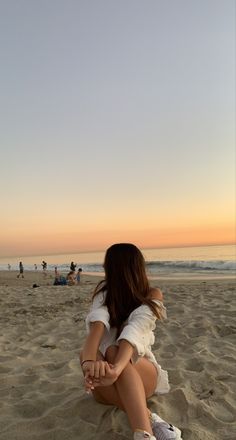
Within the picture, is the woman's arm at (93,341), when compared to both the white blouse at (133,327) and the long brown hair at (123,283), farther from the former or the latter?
the long brown hair at (123,283)

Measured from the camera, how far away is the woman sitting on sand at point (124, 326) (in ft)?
9.45

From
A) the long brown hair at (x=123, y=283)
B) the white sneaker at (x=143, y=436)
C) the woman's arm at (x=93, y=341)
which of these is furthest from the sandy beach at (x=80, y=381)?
the long brown hair at (x=123, y=283)

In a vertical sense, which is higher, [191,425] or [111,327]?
[111,327]

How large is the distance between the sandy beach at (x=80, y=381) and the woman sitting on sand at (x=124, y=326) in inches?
9.7

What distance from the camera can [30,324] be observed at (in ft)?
24.6

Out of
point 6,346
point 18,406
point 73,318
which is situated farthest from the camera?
point 73,318

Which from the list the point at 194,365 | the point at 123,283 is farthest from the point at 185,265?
the point at 123,283

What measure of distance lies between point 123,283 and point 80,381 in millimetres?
1592

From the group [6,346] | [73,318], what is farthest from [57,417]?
[73,318]

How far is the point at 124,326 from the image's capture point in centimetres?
320

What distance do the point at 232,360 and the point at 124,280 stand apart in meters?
2.26

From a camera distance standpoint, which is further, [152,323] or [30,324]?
[30,324]

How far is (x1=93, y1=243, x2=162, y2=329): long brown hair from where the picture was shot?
3217mm

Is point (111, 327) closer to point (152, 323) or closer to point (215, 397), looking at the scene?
point (152, 323)
